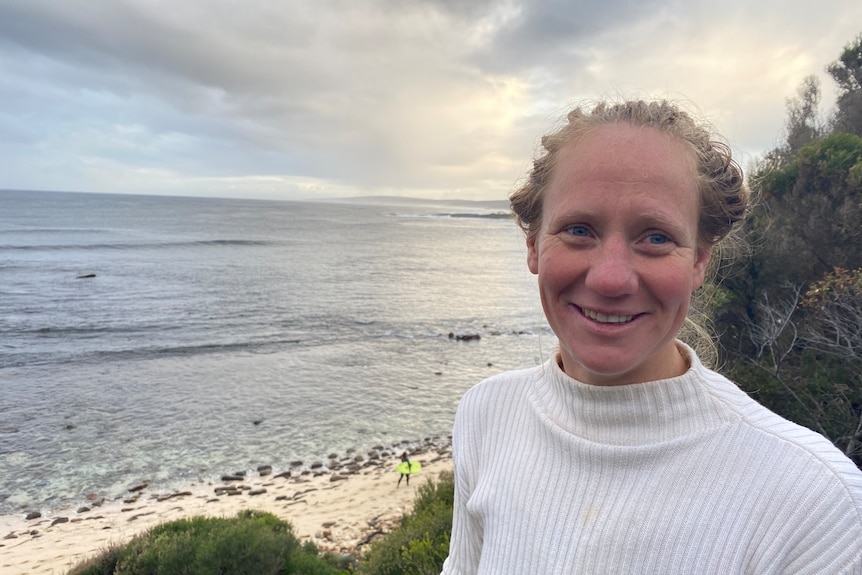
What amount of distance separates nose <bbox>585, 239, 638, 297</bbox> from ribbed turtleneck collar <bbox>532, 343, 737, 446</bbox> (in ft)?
0.91

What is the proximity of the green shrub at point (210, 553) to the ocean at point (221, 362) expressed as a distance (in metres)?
4.26

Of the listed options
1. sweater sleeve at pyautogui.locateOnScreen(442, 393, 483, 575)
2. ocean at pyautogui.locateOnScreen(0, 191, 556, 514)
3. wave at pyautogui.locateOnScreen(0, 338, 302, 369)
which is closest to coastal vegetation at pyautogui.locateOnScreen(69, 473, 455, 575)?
ocean at pyautogui.locateOnScreen(0, 191, 556, 514)

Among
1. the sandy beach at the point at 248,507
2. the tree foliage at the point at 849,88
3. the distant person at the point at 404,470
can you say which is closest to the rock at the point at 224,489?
the sandy beach at the point at 248,507

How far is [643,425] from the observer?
4.47 feet

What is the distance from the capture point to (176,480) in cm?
1085

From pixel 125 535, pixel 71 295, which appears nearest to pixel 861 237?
pixel 125 535

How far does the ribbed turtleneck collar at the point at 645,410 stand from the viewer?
1.32m

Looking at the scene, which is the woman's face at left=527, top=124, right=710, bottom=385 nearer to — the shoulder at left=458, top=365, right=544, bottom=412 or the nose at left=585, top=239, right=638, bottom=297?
the nose at left=585, top=239, right=638, bottom=297

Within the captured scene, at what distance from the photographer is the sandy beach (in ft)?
27.6

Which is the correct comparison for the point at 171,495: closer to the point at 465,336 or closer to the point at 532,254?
the point at 532,254

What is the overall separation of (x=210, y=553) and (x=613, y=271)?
630 cm

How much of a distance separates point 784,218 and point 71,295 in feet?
103

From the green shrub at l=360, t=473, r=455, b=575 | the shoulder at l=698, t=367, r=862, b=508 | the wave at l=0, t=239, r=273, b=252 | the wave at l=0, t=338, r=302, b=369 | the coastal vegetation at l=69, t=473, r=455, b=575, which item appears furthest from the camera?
the wave at l=0, t=239, r=273, b=252

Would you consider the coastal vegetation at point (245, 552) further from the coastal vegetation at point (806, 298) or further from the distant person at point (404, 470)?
the coastal vegetation at point (806, 298)
